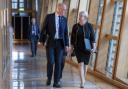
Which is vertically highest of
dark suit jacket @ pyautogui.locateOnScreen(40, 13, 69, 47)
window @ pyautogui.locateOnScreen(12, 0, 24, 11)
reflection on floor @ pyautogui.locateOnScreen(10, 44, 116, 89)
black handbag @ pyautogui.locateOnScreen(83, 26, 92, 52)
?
window @ pyautogui.locateOnScreen(12, 0, 24, 11)

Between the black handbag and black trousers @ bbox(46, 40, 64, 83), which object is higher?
the black handbag

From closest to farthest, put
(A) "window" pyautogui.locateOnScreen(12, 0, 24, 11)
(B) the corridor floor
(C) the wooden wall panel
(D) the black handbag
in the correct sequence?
(D) the black handbag → (B) the corridor floor → (C) the wooden wall panel → (A) "window" pyautogui.locateOnScreen(12, 0, 24, 11)

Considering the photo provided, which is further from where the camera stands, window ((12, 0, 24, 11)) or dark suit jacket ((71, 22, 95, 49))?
window ((12, 0, 24, 11))

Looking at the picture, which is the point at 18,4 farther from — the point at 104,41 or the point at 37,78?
the point at 37,78

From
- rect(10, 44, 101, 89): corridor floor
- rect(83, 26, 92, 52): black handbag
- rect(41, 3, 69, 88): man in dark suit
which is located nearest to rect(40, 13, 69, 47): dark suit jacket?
rect(41, 3, 69, 88): man in dark suit

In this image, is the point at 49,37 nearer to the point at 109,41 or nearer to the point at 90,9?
the point at 109,41

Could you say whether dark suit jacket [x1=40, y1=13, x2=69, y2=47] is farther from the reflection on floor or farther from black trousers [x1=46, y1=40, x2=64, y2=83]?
the reflection on floor

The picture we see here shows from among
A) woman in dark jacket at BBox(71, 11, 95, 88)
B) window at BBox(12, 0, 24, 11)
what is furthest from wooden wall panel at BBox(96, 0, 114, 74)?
window at BBox(12, 0, 24, 11)

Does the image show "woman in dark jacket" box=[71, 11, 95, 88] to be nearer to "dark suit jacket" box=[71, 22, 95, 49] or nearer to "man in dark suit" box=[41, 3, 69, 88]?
"dark suit jacket" box=[71, 22, 95, 49]

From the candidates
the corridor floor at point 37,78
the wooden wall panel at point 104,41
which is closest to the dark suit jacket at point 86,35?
the corridor floor at point 37,78

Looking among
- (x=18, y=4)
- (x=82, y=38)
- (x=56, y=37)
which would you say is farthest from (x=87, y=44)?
(x=18, y=4)

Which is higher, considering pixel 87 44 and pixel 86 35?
pixel 86 35

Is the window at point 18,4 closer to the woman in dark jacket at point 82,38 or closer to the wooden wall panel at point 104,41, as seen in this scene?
the wooden wall panel at point 104,41

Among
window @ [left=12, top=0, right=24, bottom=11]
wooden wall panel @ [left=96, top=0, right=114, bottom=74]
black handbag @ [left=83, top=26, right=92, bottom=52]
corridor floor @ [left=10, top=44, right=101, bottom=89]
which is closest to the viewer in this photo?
black handbag @ [left=83, top=26, right=92, bottom=52]
